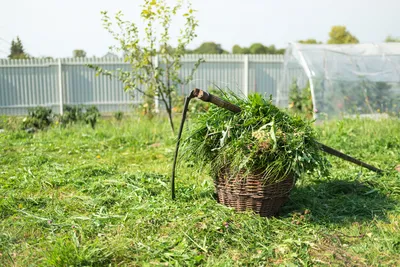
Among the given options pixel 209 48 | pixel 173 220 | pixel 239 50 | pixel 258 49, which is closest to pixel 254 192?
pixel 173 220

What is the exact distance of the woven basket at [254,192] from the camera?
10.4 feet

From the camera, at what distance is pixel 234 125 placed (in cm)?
327

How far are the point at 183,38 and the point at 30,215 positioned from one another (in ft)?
16.4

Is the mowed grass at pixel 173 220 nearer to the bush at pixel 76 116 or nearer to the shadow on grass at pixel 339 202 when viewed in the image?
the shadow on grass at pixel 339 202

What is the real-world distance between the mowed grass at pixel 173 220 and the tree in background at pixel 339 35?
21.7 m

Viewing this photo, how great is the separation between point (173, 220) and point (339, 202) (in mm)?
1622

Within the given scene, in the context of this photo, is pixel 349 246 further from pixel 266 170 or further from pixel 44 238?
pixel 44 238

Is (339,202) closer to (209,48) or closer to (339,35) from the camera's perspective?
(209,48)

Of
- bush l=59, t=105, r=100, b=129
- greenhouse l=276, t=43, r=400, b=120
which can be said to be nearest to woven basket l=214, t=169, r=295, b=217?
bush l=59, t=105, r=100, b=129

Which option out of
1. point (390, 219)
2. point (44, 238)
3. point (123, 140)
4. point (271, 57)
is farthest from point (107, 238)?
point (271, 57)

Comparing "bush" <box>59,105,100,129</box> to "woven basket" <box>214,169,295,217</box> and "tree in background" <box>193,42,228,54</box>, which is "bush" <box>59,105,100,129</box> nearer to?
"woven basket" <box>214,169,295,217</box>

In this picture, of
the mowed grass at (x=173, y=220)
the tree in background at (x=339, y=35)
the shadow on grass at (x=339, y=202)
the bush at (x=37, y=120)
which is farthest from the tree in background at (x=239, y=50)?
the shadow on grass at (x=339, y=202)

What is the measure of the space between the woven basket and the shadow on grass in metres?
0.25

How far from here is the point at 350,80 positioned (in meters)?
9.75
